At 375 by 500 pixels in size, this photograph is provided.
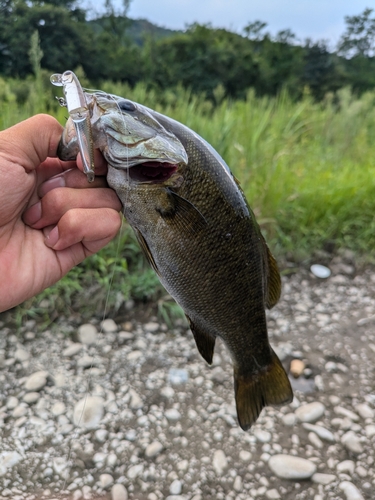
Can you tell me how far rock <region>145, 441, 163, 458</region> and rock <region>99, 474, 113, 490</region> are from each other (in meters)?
0.20

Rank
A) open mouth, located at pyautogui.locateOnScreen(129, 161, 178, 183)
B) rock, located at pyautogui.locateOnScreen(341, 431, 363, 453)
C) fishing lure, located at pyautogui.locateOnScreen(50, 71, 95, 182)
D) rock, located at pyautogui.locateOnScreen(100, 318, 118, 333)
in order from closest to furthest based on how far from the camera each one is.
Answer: fishing lure, located at pyautogui.locateOnScreen(50, 71, 95, 182), open mouth, located at pyautogui.locateOnScreen(129, 161, 178, 183), rock, located at pyautogui.locateOnScreen(341, 431, 363, 453), rock, located at pyautogui.locateOnScreen(100, 318, 118, 333)

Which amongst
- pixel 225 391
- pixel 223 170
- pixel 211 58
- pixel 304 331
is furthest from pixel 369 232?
pixel 211 58

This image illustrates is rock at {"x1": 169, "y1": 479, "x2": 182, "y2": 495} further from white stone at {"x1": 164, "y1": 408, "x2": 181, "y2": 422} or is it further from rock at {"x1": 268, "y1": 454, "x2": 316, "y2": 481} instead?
rock at {"x1": 268, "y1": 454, "x2": 316, "y2": 481}

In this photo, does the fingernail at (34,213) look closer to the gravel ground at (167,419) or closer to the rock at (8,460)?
the gravel ground at (167,419)

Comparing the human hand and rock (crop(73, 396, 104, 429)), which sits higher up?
the human hand

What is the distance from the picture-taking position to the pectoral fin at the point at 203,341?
1444 millimetres

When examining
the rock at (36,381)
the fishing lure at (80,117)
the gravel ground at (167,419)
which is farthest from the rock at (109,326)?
the fishing lure at (80,117)

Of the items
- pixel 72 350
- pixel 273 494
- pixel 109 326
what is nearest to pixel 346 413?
pixel 273 494

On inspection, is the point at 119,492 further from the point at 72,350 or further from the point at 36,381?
the point at 72,350

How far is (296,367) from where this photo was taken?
96.0 inches

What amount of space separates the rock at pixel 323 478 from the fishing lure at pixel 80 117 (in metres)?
1.69

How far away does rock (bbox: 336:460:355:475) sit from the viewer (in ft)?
6.08

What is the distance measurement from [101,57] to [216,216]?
721 inches

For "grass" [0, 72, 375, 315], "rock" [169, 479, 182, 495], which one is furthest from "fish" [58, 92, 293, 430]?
"grass" [0, 72, 375, 315]
